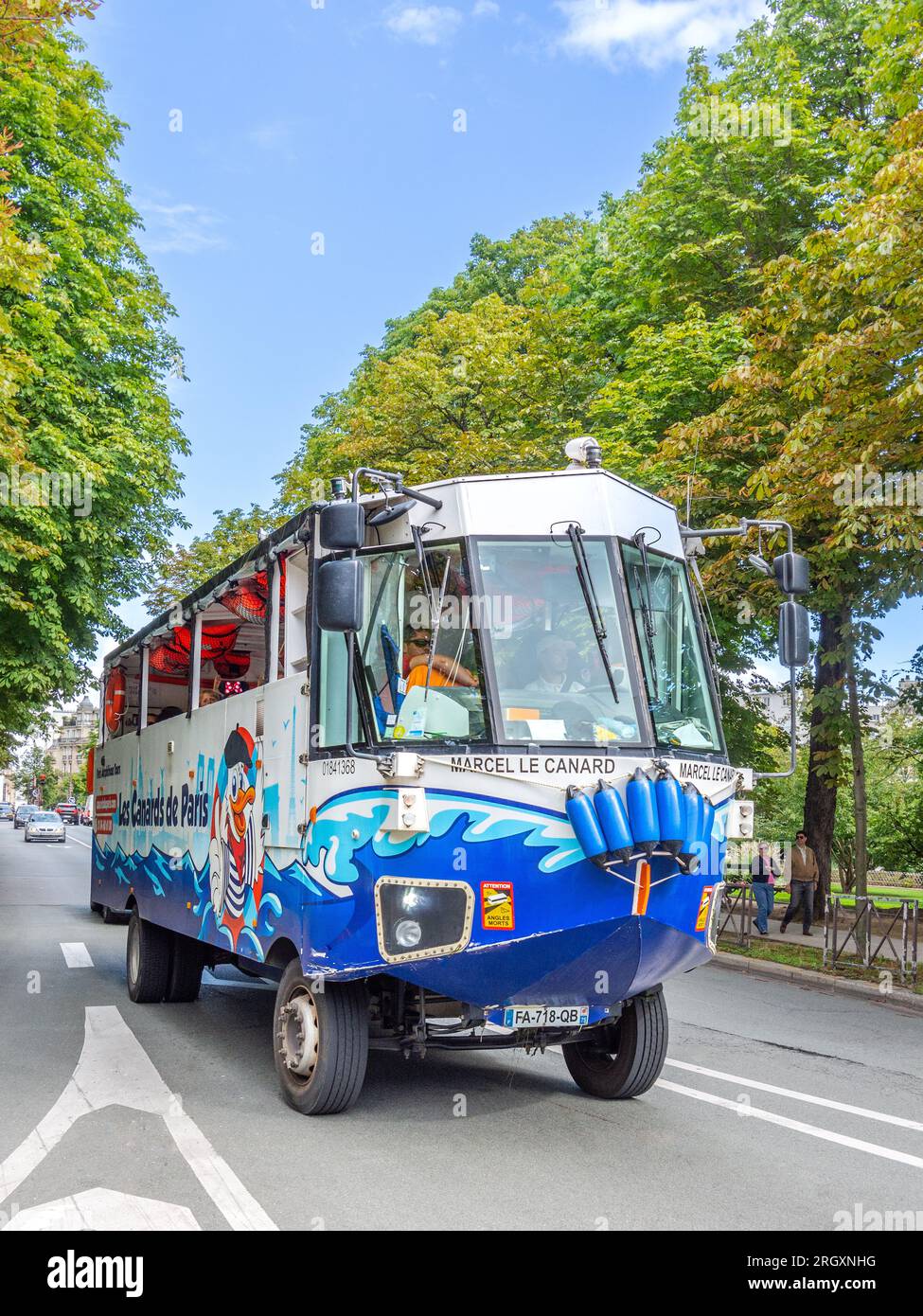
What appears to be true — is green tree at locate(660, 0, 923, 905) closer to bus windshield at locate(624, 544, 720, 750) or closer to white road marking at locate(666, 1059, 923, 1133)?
bus windshield at locate(624, 544, 720, 750)

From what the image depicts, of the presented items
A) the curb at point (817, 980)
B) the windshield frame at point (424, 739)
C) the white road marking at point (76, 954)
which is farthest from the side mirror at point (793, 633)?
the white road marking at point (76, 954)

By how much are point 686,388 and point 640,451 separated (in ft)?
3.79

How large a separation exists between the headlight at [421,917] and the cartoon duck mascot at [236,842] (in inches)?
63.2

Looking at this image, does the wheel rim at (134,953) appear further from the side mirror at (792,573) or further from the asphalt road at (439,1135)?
the side mirror at (792,573)

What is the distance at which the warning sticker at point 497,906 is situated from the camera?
584 centimetres

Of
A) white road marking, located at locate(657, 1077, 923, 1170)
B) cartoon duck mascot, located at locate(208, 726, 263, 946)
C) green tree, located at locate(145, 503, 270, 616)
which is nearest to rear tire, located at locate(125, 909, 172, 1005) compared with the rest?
cartoon duck mascot, located at locate(208, 726, 263, 946)

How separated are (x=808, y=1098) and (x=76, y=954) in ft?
32.6

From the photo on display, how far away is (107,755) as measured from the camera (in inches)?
559

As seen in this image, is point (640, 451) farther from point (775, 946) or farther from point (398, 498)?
point (398, 498)

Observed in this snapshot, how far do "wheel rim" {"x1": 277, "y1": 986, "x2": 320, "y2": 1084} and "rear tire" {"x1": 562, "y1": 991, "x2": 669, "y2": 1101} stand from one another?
173 centimetres

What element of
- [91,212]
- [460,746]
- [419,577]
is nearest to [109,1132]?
[460,746]

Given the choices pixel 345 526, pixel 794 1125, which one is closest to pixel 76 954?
pixel 794 1125

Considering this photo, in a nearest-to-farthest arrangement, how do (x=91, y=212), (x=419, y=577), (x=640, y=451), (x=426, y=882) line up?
(x=426, y=882), (x=419, y=577), (x=640, y=451), (x=91, y=212)

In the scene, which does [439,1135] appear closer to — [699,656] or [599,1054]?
[599,1054]
